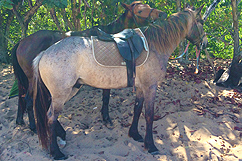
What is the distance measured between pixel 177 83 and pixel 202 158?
2751mm

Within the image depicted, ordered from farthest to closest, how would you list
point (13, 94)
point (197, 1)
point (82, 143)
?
point (197, 1) → point (13, 94) → point (82, 143)

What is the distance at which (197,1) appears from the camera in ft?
21.1

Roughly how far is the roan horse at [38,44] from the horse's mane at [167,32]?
0.93 feet

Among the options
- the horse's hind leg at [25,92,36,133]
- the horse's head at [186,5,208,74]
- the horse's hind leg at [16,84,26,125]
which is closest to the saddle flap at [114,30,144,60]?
the horse's head at [186,5,208,74]

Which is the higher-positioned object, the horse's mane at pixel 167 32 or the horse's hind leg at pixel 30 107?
the horse's mane at pixel 167 32

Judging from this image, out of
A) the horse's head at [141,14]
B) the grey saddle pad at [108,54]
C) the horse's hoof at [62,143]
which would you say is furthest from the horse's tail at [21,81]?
the horse's head at [141,14]

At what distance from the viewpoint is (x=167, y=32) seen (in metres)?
3.56

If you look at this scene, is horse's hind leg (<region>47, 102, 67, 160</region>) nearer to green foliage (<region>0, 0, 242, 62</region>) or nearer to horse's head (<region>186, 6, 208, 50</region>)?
green foliage (<region>0, 0, 242, 62</region>)

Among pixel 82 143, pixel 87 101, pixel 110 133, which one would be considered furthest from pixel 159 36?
pixel 87 101

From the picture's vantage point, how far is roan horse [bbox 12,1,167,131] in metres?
3.82

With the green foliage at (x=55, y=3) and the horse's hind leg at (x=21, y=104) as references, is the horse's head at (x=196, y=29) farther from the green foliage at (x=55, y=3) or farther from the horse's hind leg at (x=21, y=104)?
the horse's hind leg at (x=21, y=104)

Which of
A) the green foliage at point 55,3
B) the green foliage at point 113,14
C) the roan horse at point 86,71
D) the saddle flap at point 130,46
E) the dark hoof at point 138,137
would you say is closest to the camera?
the roan horse at point 86,71

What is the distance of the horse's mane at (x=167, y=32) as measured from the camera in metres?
3.53

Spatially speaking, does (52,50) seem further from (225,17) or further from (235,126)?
(225,17)
